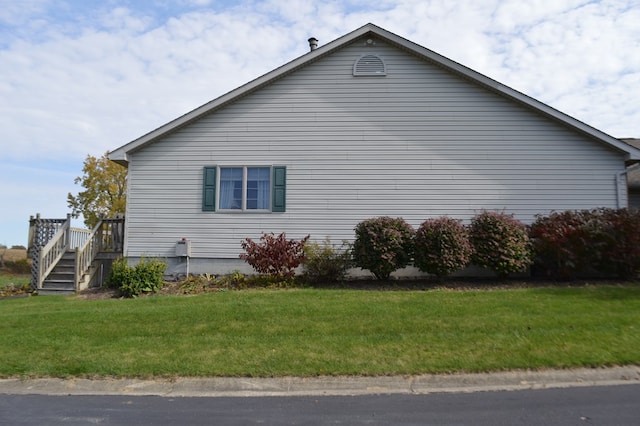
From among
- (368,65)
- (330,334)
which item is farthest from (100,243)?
(330,334)

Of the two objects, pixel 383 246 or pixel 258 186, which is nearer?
pixel 383 246

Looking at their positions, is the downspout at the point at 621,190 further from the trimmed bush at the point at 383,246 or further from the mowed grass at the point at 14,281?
the mowed grass at the point at 14,281

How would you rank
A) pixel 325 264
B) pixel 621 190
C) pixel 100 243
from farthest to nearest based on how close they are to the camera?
1. pixel 100 243
2. pixel 621 190
3. pixel 325 264

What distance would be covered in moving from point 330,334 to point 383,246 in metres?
4.11

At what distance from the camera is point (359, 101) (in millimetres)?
14078

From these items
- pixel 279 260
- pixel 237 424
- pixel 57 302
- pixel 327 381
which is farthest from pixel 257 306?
pixel 57 302

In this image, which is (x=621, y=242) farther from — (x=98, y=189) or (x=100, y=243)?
(x=98, y=189)

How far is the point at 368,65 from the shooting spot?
1423cm

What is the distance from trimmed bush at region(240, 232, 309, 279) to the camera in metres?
12.4

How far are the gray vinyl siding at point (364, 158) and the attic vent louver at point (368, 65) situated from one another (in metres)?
0.18

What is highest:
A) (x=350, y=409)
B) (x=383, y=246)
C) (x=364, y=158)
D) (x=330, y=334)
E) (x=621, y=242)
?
(x=364, y=158)

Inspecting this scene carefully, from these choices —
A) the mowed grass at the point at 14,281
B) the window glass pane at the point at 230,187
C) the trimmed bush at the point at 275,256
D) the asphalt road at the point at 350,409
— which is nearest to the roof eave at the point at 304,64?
the window glass pane at the point at 230,187

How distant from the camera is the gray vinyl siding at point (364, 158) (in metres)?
13.6

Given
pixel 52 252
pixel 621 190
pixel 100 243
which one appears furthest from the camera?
pixel 100 243
